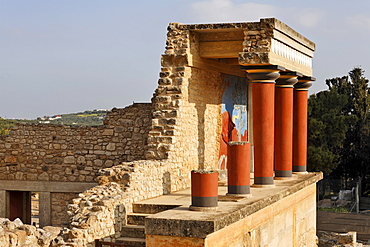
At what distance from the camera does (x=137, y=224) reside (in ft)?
31.7

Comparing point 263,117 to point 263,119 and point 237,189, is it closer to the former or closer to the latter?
point 263,119

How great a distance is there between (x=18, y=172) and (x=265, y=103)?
6361 mm

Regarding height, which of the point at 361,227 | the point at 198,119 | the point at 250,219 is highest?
the point at 198,119

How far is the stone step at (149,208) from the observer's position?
9.82m

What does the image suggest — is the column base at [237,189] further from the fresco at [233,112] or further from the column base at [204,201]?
the fresco at [233,112]

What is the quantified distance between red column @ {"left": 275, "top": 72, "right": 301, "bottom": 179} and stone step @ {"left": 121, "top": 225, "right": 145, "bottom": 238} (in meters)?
5.62

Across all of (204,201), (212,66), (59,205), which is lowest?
(59,205)

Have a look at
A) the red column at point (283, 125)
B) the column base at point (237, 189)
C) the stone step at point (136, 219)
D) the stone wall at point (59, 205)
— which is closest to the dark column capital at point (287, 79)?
the red column at point (283, 125)

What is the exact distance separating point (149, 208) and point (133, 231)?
0.64m

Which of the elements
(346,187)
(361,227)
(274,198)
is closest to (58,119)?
(346,187)

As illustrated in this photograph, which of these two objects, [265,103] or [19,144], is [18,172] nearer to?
[19,144]

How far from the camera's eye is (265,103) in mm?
11875

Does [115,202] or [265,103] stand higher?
[265,103]

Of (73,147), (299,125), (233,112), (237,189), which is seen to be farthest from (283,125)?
(73,147)
